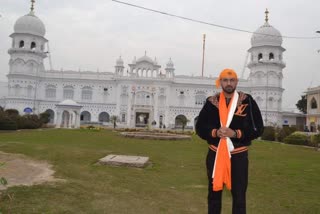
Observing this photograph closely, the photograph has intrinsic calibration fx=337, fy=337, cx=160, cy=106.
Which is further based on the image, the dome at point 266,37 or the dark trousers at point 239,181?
the dome at point 266,37

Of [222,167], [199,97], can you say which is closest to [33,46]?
[199,97]

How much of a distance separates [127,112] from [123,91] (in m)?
3.35

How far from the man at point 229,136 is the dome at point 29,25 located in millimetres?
52591

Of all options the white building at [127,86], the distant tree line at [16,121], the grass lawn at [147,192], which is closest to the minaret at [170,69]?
the white building at [127,86]

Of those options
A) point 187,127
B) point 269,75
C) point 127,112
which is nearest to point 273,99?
point 269,75

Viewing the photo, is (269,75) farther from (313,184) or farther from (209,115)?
(209,115)

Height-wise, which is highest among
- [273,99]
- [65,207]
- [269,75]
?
[269,75]

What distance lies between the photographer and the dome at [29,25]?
51250 mm

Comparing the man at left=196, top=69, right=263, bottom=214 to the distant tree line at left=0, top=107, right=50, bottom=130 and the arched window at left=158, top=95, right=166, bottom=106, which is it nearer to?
the distant tree line at left=0, top=107, right=50, bottom=130

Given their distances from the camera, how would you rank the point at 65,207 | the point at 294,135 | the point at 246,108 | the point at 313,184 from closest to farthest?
1. the point at 246,108
2. the point at 65,207
3. the point at 313,184
4. the point at 294,135

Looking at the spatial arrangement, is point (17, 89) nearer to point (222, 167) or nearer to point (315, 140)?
point (315, 140)

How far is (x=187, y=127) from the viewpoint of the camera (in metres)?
50.8

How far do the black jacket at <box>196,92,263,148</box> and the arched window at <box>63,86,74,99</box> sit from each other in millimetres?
51791

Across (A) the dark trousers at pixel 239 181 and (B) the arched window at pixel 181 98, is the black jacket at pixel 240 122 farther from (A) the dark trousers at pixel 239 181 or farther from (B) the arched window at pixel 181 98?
(B) the arched window at pixel 181 98
